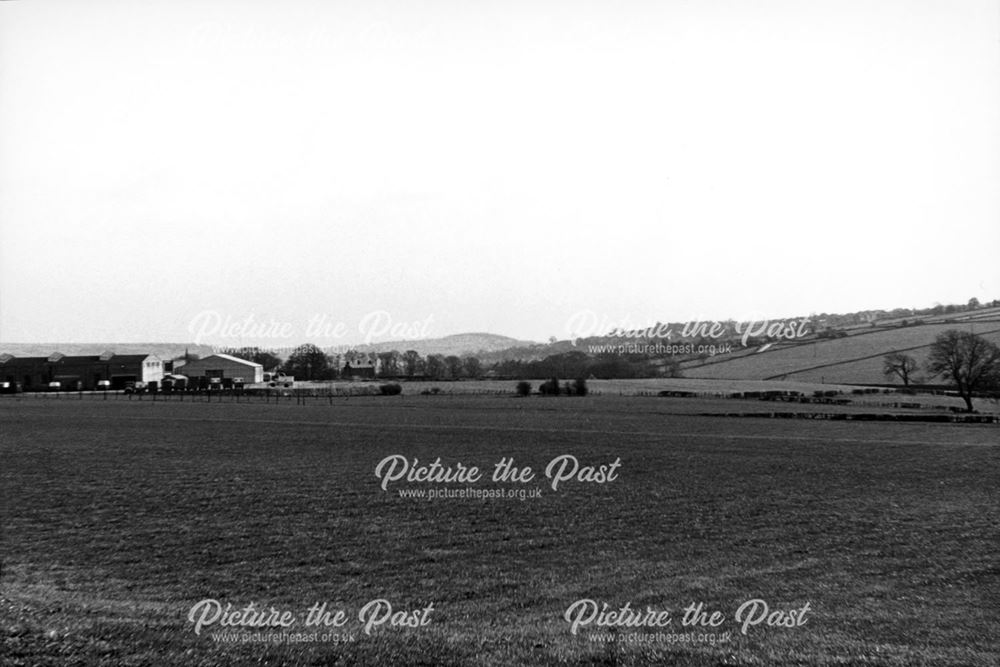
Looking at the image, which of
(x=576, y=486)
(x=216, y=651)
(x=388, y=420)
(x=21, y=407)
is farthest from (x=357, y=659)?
(x=21, y=407)

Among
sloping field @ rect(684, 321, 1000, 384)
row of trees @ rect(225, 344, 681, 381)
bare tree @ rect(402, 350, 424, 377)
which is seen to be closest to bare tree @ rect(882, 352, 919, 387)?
sloping field @ rect(684, 321, 1000, 384)

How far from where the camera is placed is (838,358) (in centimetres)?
8538

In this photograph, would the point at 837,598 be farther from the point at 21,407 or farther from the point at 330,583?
the point at 21,407

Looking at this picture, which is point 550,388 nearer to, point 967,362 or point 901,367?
point 901,367

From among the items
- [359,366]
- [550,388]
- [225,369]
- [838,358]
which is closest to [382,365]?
[359,366]

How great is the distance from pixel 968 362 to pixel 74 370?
360 feet

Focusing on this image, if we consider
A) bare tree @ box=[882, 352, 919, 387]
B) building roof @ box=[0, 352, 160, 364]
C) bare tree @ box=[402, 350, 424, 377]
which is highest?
building roof @ box=[0, 352, 160, 364]

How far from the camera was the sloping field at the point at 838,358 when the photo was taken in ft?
253

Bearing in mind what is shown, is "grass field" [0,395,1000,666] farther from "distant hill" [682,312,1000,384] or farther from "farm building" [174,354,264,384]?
"farm building" [174,354,264,384]

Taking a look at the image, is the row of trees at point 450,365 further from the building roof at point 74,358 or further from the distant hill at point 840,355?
the building roof at point 74,358

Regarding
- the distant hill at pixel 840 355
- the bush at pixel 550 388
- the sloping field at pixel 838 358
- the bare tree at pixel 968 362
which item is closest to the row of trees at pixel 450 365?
the distant hill at pixel 840 355

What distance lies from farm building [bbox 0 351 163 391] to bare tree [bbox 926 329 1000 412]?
3950 inches

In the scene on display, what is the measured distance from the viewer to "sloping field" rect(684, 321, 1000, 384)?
7706 centimetres

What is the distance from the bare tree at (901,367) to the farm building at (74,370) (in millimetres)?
96487
